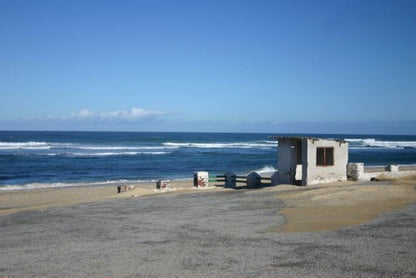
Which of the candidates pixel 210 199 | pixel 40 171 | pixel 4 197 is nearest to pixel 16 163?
pixel 40 171

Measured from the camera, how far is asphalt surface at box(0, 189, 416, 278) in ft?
24.3

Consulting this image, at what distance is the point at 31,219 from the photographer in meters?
14.9

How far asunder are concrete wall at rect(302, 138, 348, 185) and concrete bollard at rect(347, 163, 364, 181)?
64 centimetres

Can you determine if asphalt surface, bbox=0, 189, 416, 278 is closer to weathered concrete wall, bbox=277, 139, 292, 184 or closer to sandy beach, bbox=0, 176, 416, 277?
sandy beach, bbox=0, 176, 416, 277

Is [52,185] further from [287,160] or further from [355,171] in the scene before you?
[355,171]

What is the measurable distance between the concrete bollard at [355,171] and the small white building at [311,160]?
2.11ft

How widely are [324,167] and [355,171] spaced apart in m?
2.03

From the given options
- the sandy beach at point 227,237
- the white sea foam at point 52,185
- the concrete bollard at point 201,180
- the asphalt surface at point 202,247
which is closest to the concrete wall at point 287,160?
the concrete bollard at point 201,180

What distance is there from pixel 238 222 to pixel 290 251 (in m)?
3.55

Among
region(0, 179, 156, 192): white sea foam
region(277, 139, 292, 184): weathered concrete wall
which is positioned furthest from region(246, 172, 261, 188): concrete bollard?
region(0, 179, 156, 192): white sea foam

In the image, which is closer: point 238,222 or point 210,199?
point 238,222

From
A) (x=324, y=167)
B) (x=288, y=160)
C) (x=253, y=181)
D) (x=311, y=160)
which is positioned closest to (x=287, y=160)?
(x=288, y=160)

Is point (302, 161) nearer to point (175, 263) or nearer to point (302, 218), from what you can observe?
point (302, 218)

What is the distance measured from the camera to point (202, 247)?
29.8 feet
